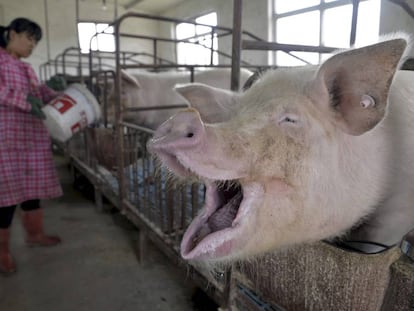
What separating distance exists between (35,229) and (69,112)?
44.4 inches

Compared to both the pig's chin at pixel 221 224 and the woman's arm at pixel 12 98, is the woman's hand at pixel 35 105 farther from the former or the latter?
the pig's chin at pixel 221 224

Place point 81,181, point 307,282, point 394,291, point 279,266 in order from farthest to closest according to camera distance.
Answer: point 81,181, point 279,266, point 307,282, point 394,291

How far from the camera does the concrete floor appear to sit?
8.47ft

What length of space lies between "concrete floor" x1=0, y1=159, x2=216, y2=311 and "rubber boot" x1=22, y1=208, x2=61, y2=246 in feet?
0.24

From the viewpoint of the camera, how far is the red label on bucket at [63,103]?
2.96 metres

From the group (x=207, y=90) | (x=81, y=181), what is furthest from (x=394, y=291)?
(x=81, y=181)

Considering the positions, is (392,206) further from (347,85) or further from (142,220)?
(142,220)

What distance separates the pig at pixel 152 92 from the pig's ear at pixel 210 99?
10.4ft

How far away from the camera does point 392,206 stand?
134 cm

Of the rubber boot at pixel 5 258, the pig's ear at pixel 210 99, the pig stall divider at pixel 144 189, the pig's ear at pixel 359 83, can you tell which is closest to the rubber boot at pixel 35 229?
the rubber boot at pixel 5 258

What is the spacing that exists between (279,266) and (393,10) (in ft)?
17.8

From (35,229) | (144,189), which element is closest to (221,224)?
(144,189)

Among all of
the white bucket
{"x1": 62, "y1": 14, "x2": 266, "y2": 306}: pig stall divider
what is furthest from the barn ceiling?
the white bucket

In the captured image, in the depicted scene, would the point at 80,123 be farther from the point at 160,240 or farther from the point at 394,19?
the point at 394,19
